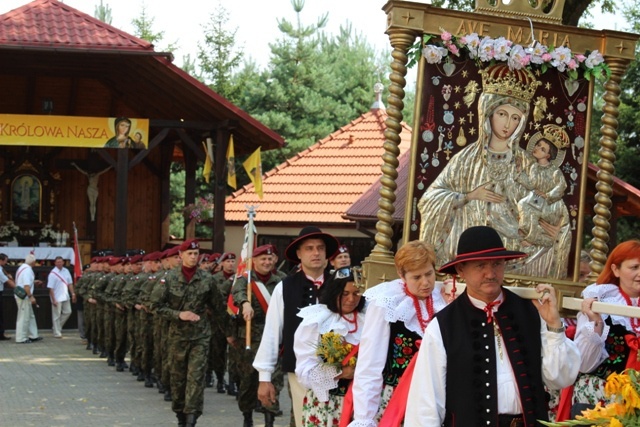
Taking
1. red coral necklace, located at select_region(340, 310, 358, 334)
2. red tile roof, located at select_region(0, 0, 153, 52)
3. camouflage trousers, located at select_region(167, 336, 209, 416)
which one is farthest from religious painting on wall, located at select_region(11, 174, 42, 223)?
red coral necklace, located at select_region(340, 310, 358, 334)

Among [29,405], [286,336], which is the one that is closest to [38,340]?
[29,405]

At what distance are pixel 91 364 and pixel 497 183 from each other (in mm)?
13064

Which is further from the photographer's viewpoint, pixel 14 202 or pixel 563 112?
pixel 14 202

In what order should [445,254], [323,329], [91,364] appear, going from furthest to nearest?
1. [91,364]
2. [445,254]
3. [323,329]

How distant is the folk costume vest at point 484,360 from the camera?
18.4 feet

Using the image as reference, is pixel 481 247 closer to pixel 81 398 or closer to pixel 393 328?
pixel 393 328

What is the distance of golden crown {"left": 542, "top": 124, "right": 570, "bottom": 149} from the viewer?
374 inches

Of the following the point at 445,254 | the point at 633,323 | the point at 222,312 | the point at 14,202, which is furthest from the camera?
the point at 14,202

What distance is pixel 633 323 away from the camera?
7.55 metres

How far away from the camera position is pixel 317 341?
27.3 ft

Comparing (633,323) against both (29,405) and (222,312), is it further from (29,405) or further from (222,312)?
(29,405)

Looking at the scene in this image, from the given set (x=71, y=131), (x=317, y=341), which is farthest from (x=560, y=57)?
(x=71, y=131)

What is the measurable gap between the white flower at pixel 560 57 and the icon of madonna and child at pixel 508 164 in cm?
16

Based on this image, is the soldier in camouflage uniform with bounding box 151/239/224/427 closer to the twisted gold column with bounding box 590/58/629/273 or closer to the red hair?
the twisted gold column with bounding box 590/58/629/273
